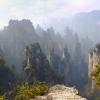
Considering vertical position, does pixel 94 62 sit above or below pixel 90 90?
above

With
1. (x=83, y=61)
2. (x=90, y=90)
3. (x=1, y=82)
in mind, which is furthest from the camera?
(x=83, y=61)

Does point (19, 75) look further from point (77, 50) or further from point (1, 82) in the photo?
point (77, 50)

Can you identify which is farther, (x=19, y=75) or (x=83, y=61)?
(x=83, y=61)

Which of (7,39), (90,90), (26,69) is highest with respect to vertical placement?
(7,39)

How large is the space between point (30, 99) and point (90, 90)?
269ft

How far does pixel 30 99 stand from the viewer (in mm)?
48094

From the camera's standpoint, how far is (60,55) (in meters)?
152

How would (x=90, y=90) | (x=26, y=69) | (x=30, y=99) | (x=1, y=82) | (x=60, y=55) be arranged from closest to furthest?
(x=30, y=99)
(x=1, y=82)
(x=26, y=69)
(x=90, y=90)
(x=60, y=55)

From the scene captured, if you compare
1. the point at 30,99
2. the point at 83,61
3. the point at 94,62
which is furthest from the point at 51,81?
the point at 30,99

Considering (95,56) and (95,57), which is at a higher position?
(95,56)

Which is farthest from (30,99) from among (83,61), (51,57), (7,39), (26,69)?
(83,61)

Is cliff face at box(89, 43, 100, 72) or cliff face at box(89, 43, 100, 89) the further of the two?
cliff face at box(89, 43, 100, 72)

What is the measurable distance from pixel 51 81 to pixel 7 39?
35.9m

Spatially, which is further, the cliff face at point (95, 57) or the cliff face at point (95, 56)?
the cliff face at point (95, 56)
